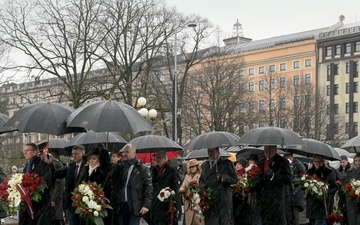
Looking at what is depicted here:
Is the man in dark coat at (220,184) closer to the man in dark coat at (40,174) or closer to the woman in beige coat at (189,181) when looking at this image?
the woman in beige coat at (189,181)

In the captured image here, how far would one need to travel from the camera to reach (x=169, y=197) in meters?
14.6

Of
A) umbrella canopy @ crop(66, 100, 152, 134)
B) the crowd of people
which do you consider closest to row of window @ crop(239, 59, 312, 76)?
the crowd of people

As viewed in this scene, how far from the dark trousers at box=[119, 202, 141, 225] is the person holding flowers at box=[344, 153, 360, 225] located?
4399 millimetres

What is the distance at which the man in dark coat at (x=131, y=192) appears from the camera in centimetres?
1246

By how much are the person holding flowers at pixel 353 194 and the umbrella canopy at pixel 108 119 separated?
16.6ft

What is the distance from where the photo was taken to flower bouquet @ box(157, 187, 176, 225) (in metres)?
14.4

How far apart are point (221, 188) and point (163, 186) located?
1.58 m

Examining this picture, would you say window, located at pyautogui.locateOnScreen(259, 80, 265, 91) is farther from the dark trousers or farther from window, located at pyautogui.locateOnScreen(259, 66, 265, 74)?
the dark trousers

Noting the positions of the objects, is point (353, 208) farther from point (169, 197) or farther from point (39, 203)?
point (39, 203)

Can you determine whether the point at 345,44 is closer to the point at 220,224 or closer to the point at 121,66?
the point at 121,66

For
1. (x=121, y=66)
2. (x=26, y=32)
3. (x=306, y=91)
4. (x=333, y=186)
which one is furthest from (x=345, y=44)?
(x=333, y=186)

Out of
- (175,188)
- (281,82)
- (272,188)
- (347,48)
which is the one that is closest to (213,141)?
(175,188)

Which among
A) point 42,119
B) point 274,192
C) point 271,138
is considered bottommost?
point 274,192

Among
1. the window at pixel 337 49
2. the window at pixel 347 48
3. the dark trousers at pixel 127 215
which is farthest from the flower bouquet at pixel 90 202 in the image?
the window at pixel 337 49
